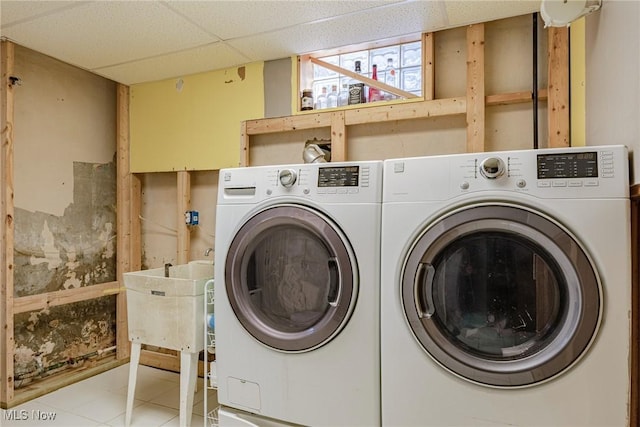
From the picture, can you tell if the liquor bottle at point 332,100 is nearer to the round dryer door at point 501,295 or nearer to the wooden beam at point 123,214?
the round dryer door at point 501,295

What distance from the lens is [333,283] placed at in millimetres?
1646

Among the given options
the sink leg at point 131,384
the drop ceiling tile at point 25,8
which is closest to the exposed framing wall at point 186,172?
the drop ceiling tile at point 25,8

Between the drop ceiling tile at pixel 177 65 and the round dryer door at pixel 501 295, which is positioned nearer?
the round dryer door at pixel 501 295

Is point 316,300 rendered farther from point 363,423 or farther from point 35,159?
point 35,159

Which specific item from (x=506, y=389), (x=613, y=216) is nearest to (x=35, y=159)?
(x=506, y=389)

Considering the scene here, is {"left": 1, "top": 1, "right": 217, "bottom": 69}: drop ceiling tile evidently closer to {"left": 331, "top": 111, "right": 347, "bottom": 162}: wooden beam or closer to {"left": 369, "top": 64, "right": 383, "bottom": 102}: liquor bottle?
{"left": 331, "top": 111, "right": 347, "bottom": 162}: wooden beam

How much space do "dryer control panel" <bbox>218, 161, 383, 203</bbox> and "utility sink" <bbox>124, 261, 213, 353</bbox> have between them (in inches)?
24.0

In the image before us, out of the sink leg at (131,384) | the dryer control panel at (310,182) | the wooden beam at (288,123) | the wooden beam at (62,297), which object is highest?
the wooden beam at (288,123)

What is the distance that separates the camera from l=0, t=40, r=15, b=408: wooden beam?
7.98 feet

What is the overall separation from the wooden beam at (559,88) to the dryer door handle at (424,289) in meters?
1.16

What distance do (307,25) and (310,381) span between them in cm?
190

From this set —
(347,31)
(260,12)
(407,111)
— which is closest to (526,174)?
(407,111)

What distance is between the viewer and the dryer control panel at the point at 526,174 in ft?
4.28

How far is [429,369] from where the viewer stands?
147 cm
